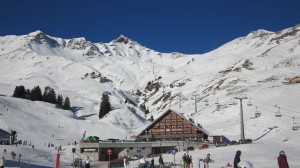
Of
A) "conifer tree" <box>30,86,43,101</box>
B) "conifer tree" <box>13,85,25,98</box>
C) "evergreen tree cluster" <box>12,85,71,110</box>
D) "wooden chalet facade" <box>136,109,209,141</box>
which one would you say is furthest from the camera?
"conifer tree" <box>13,85,25,98</box>

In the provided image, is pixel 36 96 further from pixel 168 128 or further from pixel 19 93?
pixel 168 128

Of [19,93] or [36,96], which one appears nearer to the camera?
[36,96]

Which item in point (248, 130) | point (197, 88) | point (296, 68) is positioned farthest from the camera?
point (197, 88)

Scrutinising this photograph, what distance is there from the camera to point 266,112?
8394cm

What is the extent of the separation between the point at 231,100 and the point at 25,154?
7040 centimetres

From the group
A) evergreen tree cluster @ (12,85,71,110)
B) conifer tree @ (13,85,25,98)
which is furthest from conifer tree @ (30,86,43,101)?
conifer tree @ (13,85,25,98)

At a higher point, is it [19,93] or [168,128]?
[19,93]

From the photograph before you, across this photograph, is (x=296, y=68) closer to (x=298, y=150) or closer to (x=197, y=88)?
(x=197, y=88)

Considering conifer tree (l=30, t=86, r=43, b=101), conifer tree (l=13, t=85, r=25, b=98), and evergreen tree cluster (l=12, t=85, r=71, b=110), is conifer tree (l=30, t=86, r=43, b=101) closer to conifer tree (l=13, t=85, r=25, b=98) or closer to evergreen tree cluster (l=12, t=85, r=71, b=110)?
evergreen tree cluster (l=12, t=85, r=71, b=110)

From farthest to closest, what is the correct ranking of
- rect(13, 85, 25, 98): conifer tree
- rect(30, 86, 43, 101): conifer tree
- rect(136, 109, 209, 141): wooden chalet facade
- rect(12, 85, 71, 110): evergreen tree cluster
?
rect(13, 85, 25, 98): conifer tree, rect(12, 85, 71, 110): evergreen tree cluster, rect(30, 86, 43, 101): conifer tree, rect(136, 109, 209, 141): wooden chalet facade

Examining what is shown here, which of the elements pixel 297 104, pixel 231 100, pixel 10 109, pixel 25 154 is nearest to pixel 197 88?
pixel 231 100

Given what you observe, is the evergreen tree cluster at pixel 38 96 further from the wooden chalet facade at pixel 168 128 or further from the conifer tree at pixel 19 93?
the wooden chalet facade at pixel 168 128

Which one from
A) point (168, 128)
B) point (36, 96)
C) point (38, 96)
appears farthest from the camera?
point (38, 96)

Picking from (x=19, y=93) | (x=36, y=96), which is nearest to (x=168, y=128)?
(x=36, y=96)
